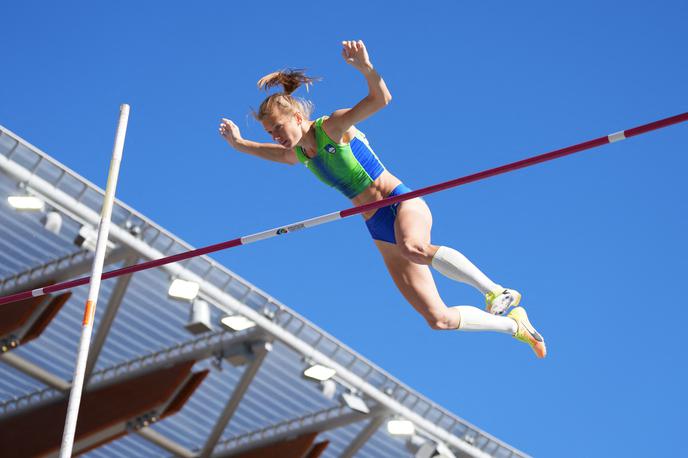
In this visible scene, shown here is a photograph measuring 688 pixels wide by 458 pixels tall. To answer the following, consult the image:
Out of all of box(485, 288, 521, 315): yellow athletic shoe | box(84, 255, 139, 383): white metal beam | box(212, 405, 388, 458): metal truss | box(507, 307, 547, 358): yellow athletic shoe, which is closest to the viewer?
box(485, 288, 521, 315): yellow athletic shoe

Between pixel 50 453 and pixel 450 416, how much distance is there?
201 inches

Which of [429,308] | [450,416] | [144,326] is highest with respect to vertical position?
[450,416]

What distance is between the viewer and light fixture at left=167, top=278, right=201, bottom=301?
13086mm

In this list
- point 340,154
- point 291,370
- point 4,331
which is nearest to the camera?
point 340,154

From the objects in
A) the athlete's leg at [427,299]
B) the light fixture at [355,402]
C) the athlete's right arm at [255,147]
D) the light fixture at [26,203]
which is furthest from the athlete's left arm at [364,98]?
the light fixture at [355,402]

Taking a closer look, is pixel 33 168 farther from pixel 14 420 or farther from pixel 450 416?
pixel 450 416

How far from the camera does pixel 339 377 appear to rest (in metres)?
14.6

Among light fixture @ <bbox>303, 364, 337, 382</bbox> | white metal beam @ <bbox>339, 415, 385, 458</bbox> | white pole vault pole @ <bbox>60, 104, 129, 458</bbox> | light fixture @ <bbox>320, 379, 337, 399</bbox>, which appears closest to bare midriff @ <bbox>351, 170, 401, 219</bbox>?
white pole vault pole @ <bbox>60, 104, 129, 458</bbox>

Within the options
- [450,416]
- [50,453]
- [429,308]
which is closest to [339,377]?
[450,416]

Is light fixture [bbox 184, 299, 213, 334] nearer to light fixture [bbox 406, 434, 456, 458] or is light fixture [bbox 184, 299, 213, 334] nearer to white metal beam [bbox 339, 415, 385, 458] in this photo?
white metal beam [bbox 339, 415, 385, 458]

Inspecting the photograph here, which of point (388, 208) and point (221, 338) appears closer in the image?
point (388, 208)

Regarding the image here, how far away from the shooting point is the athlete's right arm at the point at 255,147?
743 centimetres

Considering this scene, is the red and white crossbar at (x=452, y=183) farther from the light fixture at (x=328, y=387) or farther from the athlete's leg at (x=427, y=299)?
the light fixture at (x=328, y=387)

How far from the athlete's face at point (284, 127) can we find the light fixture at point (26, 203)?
5.99 metres
